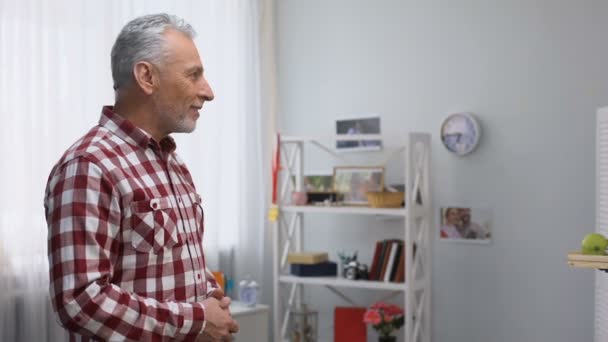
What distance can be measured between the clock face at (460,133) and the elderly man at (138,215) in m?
2.20

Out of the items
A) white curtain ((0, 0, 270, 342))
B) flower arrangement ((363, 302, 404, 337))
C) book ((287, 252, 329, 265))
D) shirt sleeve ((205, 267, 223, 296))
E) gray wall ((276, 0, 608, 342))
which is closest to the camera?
shirt sleeve ((205, 267, 223, 296))

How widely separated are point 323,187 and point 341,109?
0.50 metres

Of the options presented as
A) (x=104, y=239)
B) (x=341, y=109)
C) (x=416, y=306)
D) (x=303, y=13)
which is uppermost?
(x=303, y=13)

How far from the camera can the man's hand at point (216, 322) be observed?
177cm

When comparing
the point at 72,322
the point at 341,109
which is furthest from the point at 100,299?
the point at 341,109

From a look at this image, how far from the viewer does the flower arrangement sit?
389cm

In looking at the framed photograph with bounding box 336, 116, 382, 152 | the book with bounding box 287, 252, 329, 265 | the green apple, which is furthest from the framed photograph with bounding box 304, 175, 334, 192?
the green apple

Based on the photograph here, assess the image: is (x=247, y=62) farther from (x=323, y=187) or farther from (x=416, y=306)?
(x=416, y=306)

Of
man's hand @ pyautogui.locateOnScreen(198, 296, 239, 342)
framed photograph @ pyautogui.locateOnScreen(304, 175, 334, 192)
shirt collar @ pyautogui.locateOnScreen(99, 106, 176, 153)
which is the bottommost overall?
man's hand @ pyautogui.locateOnScreen(198, 296, 239, 342)

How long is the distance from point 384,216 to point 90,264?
2754mm

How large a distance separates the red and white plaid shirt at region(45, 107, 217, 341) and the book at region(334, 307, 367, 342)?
7.62 feet

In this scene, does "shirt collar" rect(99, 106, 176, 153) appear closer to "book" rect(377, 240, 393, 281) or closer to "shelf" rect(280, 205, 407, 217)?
"shelf" rect(280, 205, 407, 217)

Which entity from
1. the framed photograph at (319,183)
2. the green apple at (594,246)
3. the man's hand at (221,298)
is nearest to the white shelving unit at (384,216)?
the framed photograph at (319,183)

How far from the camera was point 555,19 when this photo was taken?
3.66m
